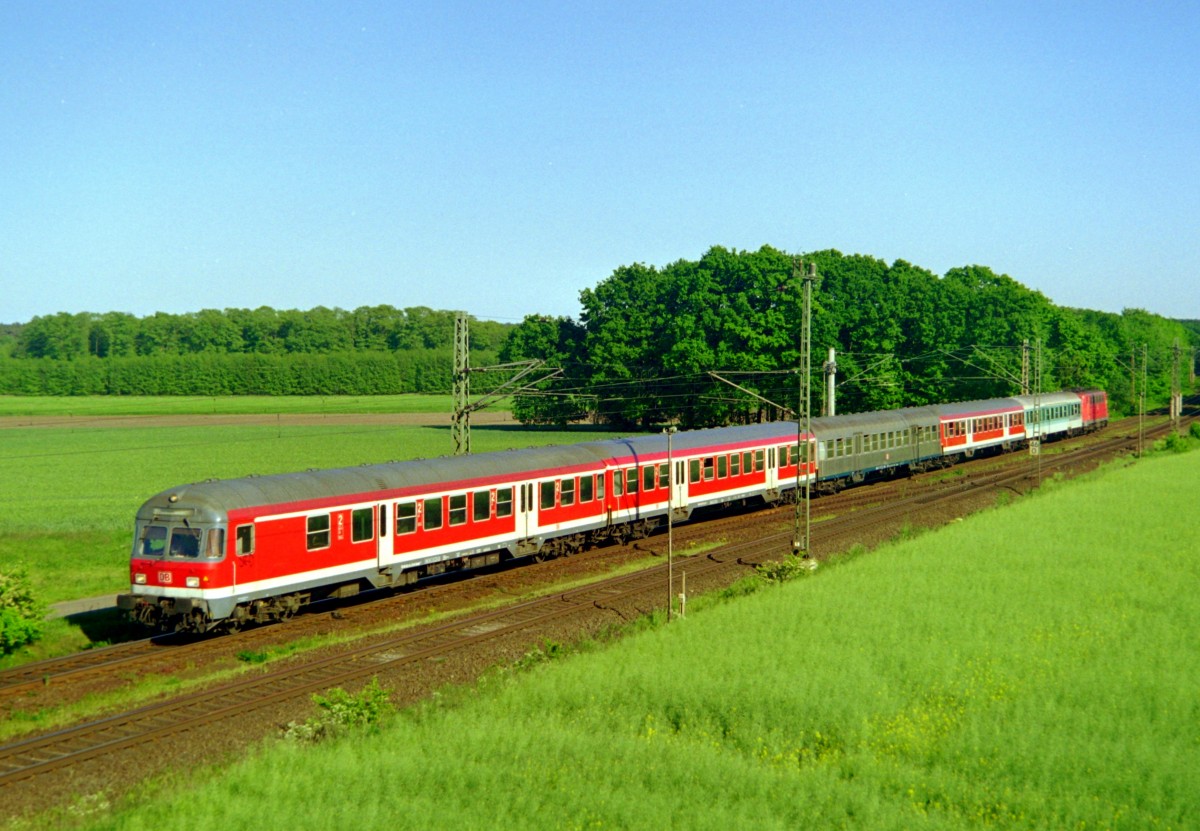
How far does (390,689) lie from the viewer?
70.3ft

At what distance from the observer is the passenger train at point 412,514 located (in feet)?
82.2

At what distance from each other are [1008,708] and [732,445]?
83.7ft

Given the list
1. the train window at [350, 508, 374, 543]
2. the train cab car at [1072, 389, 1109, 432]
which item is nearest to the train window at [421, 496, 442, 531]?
the train window at [350, 508, 374, 543]

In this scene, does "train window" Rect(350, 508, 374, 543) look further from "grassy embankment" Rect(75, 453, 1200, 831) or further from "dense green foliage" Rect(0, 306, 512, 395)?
"dense green foliage" Rect(0, 306, 512, 395)

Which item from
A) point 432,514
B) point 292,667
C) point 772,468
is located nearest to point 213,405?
point 772,468

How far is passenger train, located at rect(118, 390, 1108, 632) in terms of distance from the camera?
987 inches

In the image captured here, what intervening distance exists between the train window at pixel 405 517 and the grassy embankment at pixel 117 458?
7797mm

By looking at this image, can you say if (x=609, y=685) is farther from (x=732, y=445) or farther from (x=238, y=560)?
(x=732, y=445)

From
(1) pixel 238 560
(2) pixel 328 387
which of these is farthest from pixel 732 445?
(2) pixel 328 387

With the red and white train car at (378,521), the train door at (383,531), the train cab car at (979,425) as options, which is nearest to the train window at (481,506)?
the red and white train car at (378,521)

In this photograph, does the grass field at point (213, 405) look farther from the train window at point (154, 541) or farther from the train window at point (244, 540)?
the train window at point (244, 540)

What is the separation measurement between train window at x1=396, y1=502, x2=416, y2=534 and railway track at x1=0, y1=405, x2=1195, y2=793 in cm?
315

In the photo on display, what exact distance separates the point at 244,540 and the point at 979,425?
55444 millimetres

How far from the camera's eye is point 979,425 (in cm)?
6975
